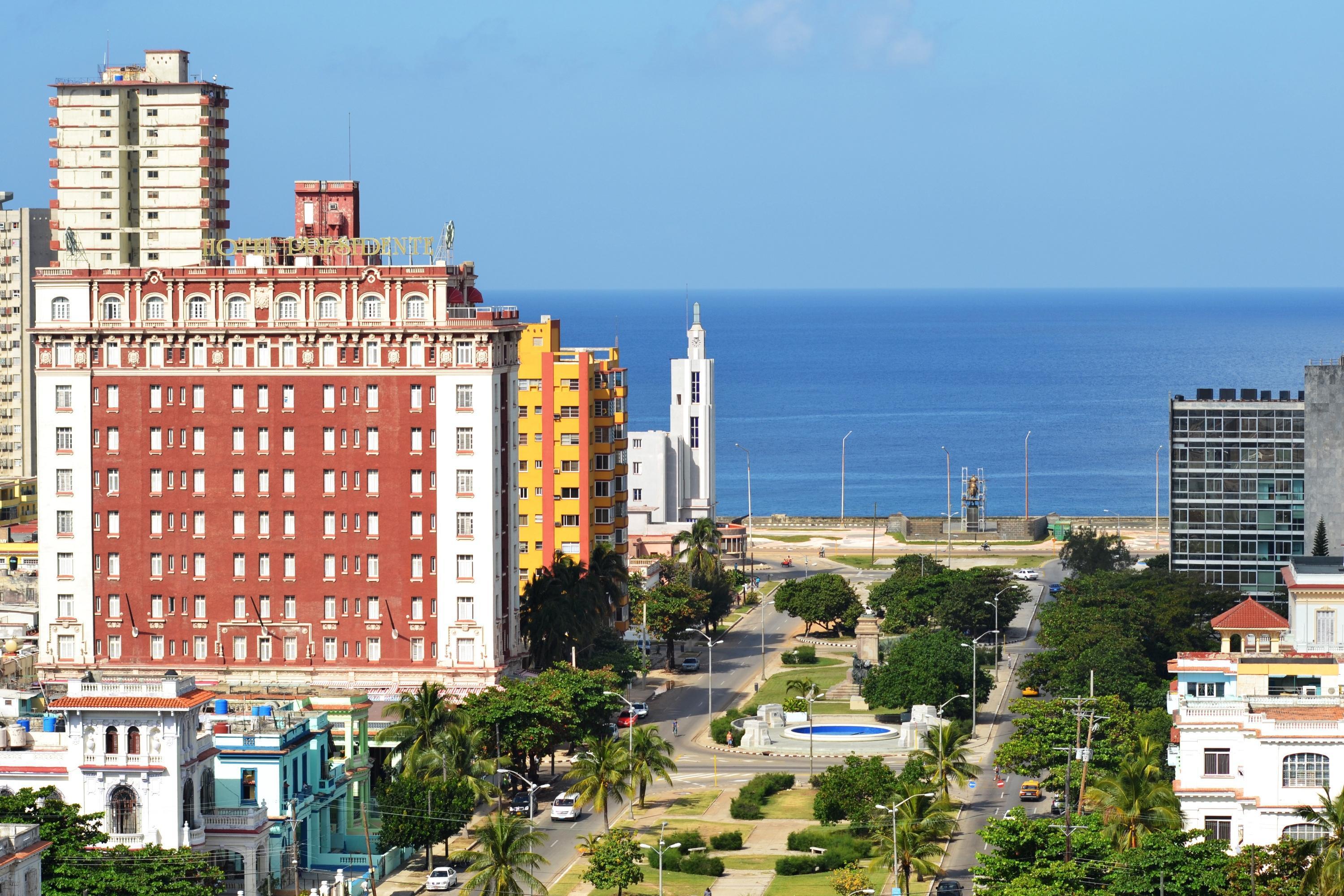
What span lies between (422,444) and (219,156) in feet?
102

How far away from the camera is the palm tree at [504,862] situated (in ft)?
360

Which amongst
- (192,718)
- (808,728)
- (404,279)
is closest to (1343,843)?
(192,718)

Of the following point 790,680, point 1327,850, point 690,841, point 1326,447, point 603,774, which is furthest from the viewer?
point 1326,447

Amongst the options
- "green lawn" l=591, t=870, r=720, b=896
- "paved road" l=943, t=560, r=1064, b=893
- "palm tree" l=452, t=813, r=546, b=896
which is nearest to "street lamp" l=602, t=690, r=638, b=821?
"green lawn" l=591, t=870, r=720, b=896

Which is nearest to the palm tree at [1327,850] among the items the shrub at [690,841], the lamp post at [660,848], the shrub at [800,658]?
the lamp post at [660,848]

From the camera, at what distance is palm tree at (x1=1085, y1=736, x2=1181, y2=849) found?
107 m

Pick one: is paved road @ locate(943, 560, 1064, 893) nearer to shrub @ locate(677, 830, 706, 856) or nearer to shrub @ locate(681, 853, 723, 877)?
shrub @ locate(681, 853, 723, 877)

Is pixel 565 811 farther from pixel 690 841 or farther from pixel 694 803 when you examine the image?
pixel 690 841

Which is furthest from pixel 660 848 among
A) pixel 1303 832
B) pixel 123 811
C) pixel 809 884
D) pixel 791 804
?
pixel 1303 832

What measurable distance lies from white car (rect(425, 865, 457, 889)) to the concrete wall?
91224 millimetres

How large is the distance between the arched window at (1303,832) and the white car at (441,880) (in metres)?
40.3

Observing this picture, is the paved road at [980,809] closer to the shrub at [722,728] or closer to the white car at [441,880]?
the shrub at [722,728]

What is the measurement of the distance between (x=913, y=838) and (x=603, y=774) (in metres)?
22.8

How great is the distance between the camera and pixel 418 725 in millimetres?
129500
